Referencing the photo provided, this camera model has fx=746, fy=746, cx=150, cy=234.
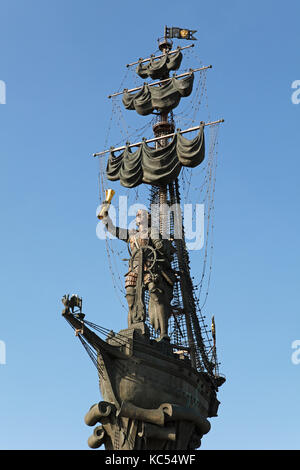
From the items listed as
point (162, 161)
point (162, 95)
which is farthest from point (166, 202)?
point (162, 95)

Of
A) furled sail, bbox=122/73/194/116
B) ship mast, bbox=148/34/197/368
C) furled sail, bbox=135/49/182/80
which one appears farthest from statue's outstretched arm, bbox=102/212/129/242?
furled sail, bbox=135/49/182/80

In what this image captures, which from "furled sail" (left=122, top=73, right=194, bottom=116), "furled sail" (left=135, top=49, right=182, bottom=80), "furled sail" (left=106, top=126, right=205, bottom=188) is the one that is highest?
"furled sail" (left=135, top=49, right=182, bottom=80)

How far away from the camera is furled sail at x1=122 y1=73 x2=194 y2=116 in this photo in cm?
4119

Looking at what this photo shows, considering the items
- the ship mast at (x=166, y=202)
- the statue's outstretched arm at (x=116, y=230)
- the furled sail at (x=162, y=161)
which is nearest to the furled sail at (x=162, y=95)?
the ship mast at (x=166, y=202)

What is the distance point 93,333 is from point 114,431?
3.93m

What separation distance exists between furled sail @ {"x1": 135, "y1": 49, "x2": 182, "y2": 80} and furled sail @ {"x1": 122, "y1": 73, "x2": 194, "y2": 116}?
3.55 feet

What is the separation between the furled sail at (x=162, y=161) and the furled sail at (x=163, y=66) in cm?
545

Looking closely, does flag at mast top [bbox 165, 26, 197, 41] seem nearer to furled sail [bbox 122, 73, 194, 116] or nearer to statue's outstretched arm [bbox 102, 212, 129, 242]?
furled sail [bbox 122, 73, 194, 116]

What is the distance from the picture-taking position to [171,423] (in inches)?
1161

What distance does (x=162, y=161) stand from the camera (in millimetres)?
37844

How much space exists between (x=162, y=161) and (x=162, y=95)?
534cm

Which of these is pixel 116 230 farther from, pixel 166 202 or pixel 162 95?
pixel 162 95
